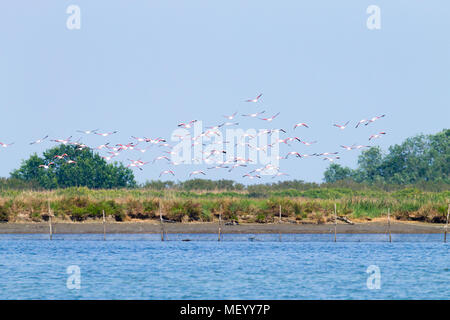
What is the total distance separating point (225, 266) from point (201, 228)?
15428 millimetres

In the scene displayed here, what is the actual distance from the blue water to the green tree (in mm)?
40813

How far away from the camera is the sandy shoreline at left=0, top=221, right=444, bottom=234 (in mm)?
57844

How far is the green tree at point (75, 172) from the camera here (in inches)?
3841

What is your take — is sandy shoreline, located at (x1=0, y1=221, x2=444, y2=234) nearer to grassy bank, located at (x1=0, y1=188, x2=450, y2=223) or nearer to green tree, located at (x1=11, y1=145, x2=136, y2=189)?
grassy bank, located at (x1=0, y1=188, x2=450, y2=223)

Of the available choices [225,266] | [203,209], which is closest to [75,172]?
[203,209]

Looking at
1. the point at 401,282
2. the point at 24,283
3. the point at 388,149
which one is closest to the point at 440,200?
the point at 401,282

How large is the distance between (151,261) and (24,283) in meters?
9.88

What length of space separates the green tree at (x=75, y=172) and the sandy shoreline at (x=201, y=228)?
3624 centimetres

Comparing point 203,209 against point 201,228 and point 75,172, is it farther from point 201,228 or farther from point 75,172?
point 75,172

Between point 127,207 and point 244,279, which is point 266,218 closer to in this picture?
point 127,207

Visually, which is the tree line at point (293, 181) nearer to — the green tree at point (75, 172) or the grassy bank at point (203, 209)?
the green tree at point (75, 172)

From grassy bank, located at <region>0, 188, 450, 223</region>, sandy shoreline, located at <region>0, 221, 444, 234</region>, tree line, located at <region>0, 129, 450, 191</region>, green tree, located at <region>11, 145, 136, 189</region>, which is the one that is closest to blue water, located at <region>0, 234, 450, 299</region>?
sandy shoreline, located at <region>0, 221, 444, 234</region>

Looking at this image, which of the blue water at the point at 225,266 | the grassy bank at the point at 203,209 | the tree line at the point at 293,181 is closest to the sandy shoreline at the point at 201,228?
the blue water at the point at 225,266

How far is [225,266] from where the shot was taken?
4375 centimetres
